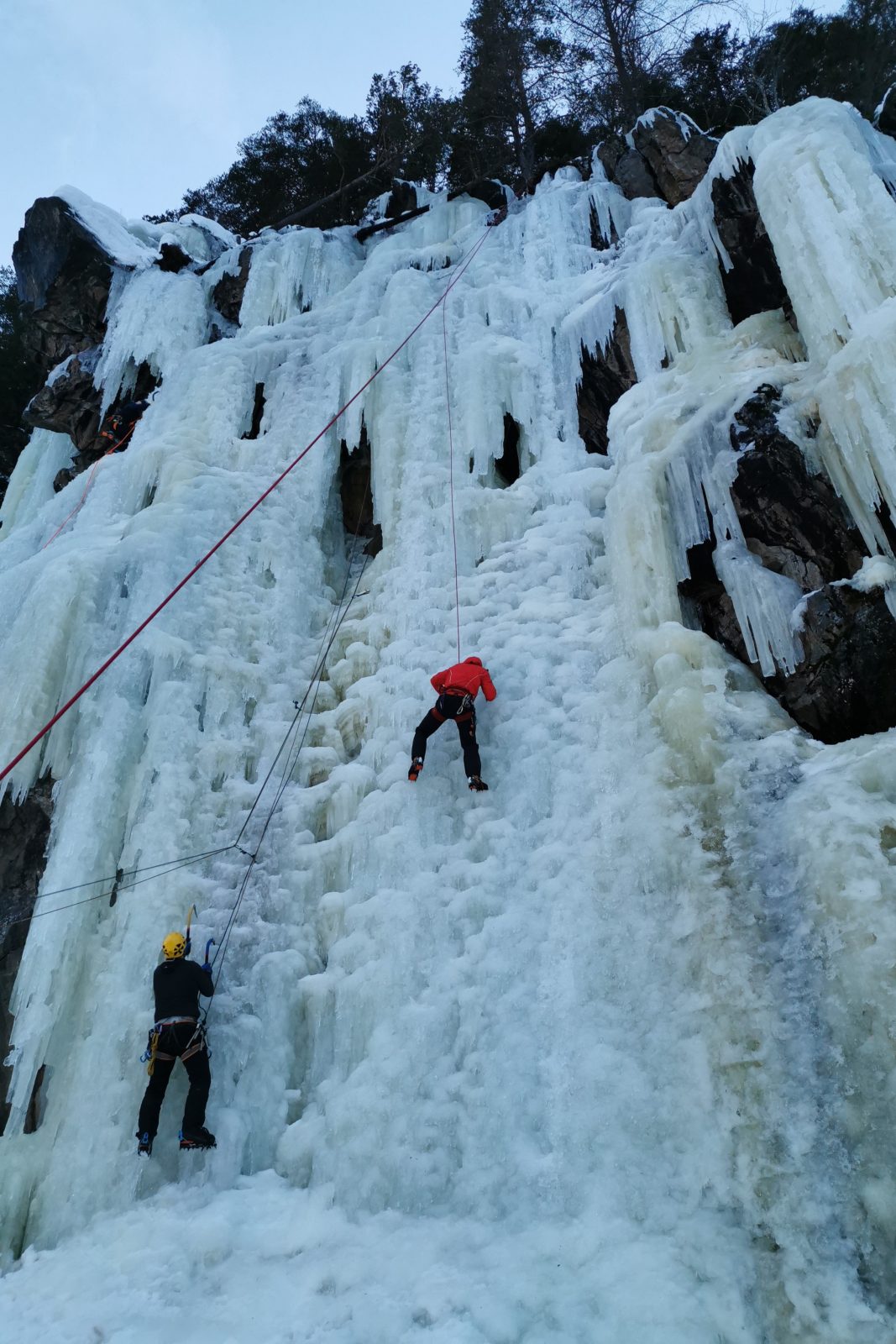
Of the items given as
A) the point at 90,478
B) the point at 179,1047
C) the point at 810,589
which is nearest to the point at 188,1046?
the point at 179,1047

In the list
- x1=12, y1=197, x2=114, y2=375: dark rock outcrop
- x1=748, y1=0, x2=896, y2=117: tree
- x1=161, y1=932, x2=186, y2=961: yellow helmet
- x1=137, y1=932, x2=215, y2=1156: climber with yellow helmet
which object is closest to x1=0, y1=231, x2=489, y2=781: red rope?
x1=161, y1=932, x2=186, y2=961: yellow helmet

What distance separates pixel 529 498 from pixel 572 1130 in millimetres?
5200

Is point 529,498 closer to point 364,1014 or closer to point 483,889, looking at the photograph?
point 483,889

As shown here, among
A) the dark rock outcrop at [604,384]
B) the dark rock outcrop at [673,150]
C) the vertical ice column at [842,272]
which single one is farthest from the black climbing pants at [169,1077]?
the dark rock outcrop at [673,150]

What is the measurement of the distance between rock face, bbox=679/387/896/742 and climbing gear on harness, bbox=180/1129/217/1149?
165 inches

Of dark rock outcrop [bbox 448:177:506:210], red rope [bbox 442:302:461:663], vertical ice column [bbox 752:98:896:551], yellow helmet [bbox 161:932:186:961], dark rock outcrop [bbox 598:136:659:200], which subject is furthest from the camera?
dark rock outcrop [bbox 448:177:506:210]

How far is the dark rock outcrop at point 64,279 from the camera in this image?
38.8 feet

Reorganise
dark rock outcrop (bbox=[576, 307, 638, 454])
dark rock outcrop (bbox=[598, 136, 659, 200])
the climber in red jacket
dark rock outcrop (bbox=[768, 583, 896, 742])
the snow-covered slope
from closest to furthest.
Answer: the snow-covered slope
dark rock outcrop (bbox=[768, 583, 896, 742])
the climber in red jacket
dark rock outcrop (bbox=[576, 307, 638, 454])
dark rock outcrop (bbox=[598, 136, 659, 200])

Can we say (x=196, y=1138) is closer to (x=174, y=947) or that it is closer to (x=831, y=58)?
(x=174, y=947)

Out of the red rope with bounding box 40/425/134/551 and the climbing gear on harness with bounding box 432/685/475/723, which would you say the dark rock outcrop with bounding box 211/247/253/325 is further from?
the climbing gear on harness with bounding box 432/685/475/723

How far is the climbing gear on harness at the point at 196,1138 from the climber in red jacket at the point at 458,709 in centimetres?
235

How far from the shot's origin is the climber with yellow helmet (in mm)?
4043

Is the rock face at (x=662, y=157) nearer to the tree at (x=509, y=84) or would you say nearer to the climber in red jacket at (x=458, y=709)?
the tree at (x=509, y=84)

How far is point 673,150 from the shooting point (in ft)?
34.0
